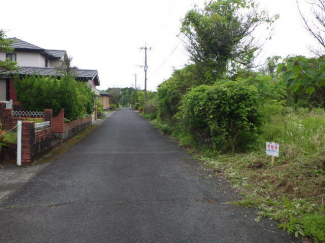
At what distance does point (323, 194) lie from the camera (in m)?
4.35

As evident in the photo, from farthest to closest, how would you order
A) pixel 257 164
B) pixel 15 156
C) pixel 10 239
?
1. pixel 15 156
2. pixel 257 164
3. pixel 10 239

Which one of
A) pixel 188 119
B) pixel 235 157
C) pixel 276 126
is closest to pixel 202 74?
pixel 188 119

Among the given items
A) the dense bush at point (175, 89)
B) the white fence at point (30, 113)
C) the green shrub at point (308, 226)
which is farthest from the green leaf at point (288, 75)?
the white fence at point (30, 113)

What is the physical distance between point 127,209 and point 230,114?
4.81 meters

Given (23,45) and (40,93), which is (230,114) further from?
(23,45)

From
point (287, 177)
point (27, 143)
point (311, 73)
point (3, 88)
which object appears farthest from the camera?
point (3, 88)

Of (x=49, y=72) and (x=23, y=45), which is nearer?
(x=49, y=72)

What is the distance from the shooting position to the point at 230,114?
7.90m

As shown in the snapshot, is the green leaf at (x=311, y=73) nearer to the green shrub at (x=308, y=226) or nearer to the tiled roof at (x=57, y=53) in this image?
the green shrub at (x=308, y=226)

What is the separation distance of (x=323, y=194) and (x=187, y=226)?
95.1 inches

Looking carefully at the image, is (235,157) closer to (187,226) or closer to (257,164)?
(257,164)

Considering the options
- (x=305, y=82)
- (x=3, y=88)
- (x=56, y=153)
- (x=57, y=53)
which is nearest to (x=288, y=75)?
(x=305, y=82)

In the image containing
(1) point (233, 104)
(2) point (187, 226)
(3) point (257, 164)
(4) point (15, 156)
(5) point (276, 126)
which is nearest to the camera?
(2) point (187, 226)

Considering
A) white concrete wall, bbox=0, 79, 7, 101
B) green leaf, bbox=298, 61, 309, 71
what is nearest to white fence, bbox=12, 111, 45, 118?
white concrete wall, bbox=0, 79, 7, 101
